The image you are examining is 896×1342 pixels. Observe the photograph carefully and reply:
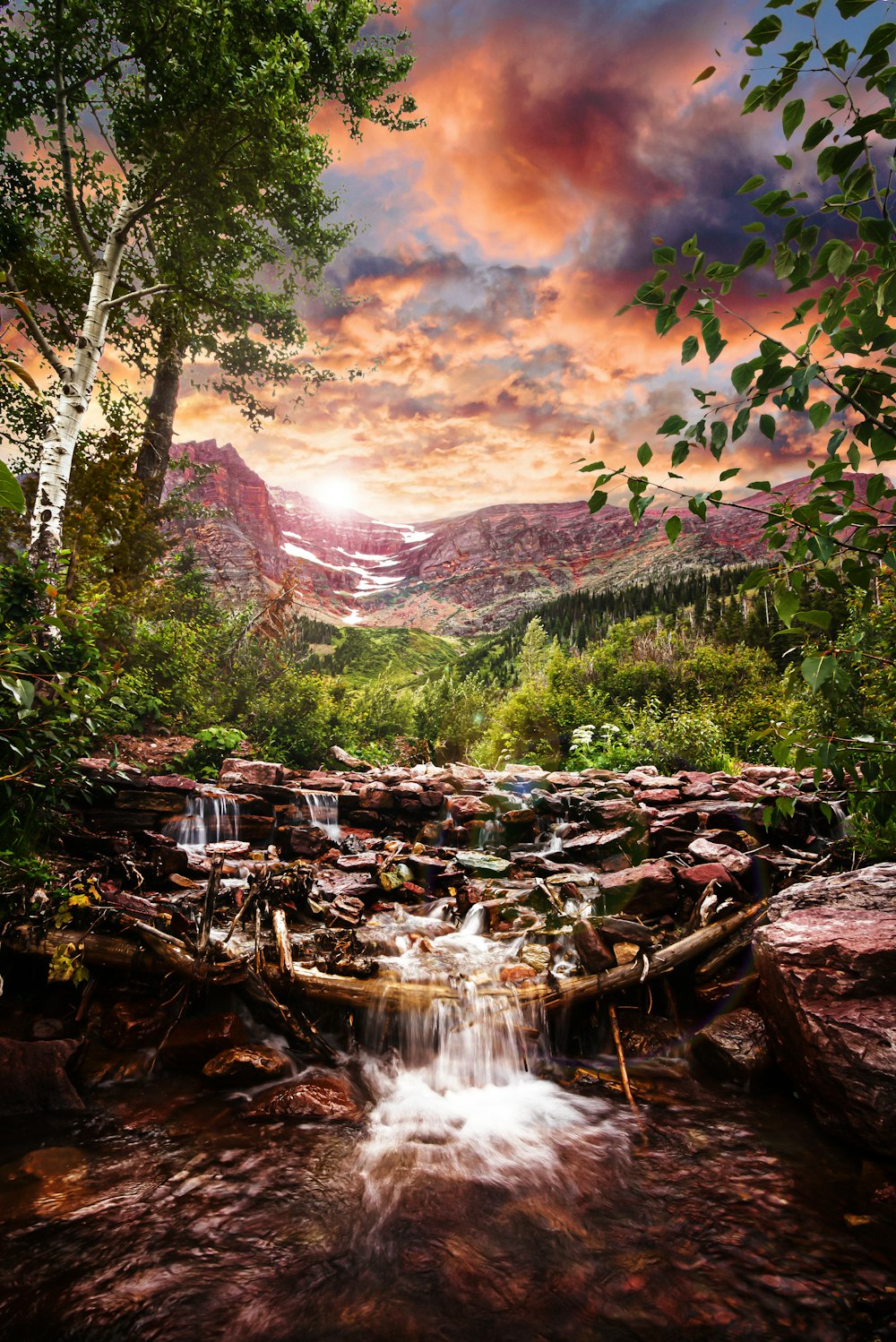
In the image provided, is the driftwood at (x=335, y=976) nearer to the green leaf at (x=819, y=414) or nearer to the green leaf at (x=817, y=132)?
the green leaf at (x=819, y=414)

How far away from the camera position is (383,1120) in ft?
11.0

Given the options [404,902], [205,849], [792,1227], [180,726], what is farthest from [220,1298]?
[180,726]

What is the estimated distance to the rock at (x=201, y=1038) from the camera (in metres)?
3.43

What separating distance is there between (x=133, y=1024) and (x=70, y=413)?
26.9ft

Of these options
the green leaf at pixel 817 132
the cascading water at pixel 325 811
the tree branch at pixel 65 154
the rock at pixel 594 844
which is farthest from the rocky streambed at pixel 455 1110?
the tree branch at pixel 65 154

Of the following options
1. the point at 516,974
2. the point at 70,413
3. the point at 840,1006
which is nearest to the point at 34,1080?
the point at 516,974

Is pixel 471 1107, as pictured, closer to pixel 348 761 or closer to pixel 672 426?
pixel 672 426

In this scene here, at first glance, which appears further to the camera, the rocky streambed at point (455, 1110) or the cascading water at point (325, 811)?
the cascading water at point (325, 811)

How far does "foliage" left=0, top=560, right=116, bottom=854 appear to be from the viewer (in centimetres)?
321

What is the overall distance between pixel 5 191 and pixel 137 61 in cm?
327

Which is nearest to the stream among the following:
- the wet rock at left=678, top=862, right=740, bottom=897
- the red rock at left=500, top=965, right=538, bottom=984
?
the red rock at left=500, top=965, right=538, bottom=984

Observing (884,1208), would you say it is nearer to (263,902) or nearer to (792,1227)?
(792,1227)

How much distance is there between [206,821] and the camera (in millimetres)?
7898

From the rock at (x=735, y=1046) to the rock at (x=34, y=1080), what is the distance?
154 inches
